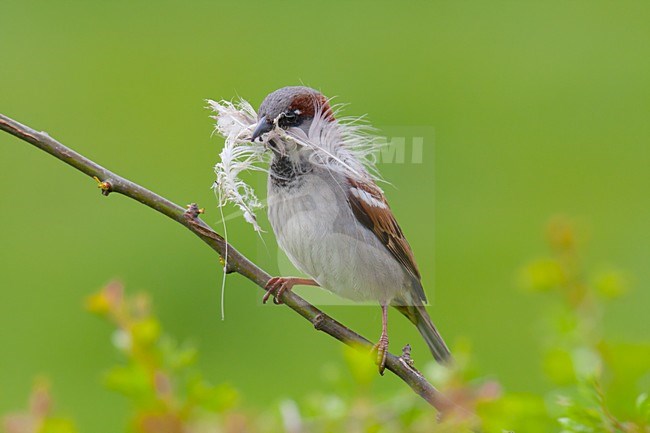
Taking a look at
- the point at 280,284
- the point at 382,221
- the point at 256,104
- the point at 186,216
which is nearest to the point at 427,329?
the point at 382,221

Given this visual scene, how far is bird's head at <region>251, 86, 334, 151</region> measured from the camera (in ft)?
4.82

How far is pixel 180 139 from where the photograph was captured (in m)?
5.94

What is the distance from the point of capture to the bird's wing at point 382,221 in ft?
5.92

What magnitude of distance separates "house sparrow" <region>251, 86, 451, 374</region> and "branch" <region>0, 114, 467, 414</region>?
0.11 m

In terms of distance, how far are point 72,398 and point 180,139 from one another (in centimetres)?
215

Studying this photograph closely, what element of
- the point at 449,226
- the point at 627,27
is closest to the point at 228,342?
the point at 449,226

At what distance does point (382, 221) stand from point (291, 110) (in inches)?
15.7

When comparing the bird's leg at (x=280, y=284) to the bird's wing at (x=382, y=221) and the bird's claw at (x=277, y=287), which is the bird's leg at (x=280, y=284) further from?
the bird's wing at (x=382, y=221)

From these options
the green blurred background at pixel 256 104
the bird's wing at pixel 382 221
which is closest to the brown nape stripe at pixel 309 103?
the bird's wing at pixel 382 221

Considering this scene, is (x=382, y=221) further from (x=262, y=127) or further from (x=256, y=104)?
(x=256, y=104)

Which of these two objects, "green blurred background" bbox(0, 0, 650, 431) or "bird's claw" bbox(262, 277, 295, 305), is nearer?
"bird's claw" bbox(262, 277, 295, 305)

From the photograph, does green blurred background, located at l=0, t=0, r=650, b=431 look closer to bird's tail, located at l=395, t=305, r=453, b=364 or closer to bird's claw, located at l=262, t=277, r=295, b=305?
bird's tail, located at l=395, t=305, r=453, b=364

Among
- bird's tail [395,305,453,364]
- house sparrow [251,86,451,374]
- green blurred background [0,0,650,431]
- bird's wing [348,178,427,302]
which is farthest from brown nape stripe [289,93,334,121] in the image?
green blurred background [0,0,650,431]

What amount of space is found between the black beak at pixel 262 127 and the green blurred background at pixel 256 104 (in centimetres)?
176
